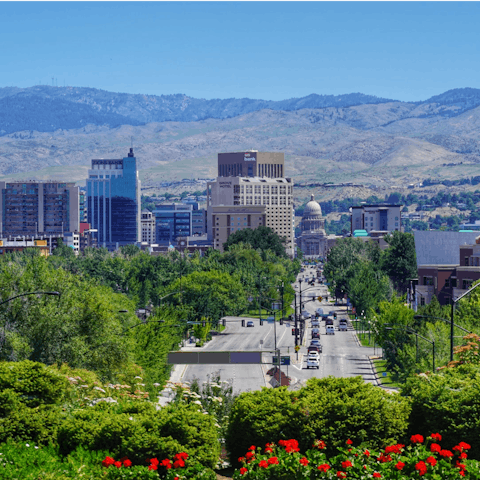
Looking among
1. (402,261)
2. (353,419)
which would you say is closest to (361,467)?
(353,419)

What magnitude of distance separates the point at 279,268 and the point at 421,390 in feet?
515

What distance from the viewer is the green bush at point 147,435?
26.5 m

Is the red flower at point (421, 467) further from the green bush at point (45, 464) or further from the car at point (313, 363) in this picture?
the car at point (313, 363)

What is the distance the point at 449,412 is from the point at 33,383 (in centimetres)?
1414

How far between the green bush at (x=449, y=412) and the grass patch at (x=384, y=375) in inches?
1572

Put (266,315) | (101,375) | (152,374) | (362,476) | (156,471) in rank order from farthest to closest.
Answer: (266,315)
(152,374)
(101,375)
(156,471)
(362,476)

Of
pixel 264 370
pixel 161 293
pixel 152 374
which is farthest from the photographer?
pixel 161 293

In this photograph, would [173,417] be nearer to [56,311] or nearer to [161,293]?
[56,311]

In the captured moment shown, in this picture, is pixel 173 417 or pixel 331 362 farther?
pixel 331 362

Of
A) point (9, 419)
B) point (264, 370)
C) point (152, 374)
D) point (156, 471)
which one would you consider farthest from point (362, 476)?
point (264, 370)

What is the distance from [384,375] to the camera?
268 ft

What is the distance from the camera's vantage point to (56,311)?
57.5m

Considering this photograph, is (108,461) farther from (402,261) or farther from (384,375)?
(402,261)

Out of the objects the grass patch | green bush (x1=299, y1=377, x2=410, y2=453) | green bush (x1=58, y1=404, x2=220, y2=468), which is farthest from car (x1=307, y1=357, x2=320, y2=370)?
green bush (x1=58, y1=404, x2=220, y2=468)
